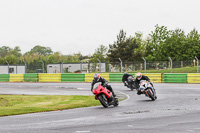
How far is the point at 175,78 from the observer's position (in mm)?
28609

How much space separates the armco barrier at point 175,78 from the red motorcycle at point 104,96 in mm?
Result: 16368

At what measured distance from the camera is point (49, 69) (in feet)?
195

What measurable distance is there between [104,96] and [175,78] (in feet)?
56.0

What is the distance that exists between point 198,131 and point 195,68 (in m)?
25.9

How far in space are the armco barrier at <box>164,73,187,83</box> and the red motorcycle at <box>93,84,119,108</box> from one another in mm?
16368

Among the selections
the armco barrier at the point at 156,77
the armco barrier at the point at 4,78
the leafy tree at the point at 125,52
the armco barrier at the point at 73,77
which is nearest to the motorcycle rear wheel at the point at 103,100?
the armco barrier at the point at 156,77

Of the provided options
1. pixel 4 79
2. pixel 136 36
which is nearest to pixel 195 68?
pixel 4 79

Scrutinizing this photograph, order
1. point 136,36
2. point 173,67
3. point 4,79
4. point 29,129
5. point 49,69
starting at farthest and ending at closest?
point 136,36
point 49,69
point 4,79
point 173,67
point 29,129

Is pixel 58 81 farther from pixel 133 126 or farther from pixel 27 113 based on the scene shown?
pixel 133 126

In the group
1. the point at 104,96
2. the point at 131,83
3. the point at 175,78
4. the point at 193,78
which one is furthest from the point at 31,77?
the point at 104,96

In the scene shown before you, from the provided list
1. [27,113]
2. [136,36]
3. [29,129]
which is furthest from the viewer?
[136,36]

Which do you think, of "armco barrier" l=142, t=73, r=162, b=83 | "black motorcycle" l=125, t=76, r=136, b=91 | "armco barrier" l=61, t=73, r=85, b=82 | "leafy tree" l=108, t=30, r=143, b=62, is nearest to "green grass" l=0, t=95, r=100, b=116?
"black motorcycle" l=125, t=76, r=136, b=91

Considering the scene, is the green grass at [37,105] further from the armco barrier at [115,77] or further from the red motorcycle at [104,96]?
the armco barrier at [115,77]

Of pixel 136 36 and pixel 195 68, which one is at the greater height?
pixel 136 36
